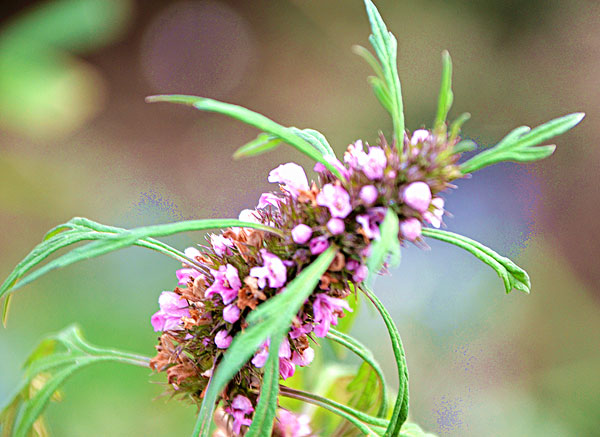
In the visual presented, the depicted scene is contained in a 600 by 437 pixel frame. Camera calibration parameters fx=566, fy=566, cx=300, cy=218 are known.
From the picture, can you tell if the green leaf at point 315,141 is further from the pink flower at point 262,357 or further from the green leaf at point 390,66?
the pink flower at point 262,357

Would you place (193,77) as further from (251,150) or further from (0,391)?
(251,150)

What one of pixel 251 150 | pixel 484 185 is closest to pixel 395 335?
pixel 251 150

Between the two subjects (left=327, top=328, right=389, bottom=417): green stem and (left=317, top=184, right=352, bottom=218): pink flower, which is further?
(left=327, top=328, right=389, bottom=417): green stem

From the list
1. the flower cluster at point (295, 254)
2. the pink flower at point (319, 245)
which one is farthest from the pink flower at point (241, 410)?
the pink flower at point (319, 245)

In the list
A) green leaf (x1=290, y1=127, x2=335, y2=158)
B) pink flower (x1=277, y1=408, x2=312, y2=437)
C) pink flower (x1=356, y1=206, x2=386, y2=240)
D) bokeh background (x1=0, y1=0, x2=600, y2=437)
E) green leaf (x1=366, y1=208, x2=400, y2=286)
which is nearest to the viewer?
green leaf (x1=366, y1=208, x2=400, y2=286)

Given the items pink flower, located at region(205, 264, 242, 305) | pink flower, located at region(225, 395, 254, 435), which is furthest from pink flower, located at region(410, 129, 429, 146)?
pink flower, located at region(225, 395, 254, 435)

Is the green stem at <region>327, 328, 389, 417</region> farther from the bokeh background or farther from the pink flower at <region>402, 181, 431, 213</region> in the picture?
the bokeh background
